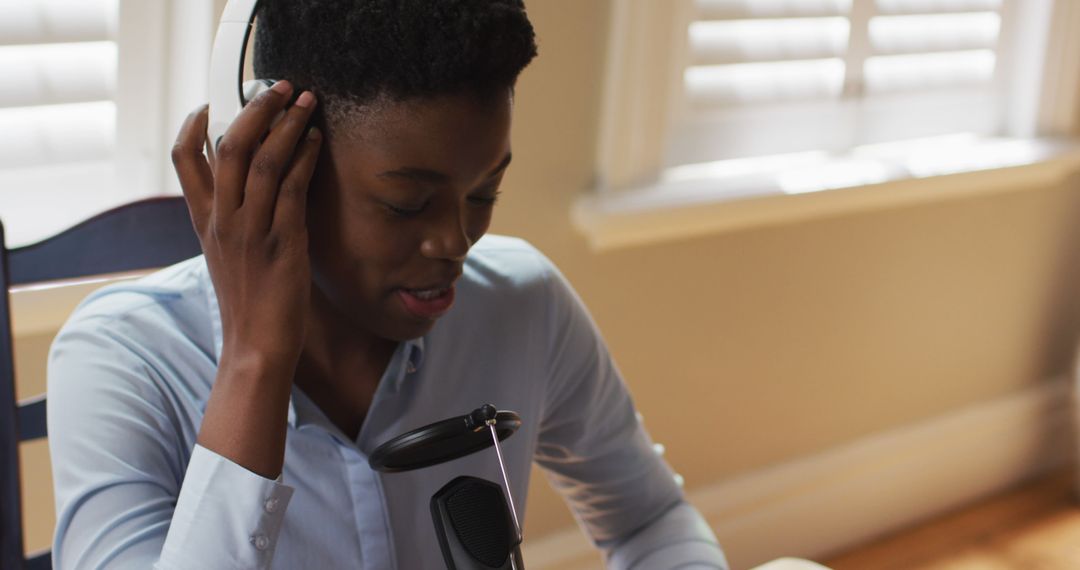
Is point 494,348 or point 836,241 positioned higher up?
point 494,348

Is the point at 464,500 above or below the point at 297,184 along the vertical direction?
below

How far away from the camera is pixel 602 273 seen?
2025 mm

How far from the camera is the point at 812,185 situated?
227 cm

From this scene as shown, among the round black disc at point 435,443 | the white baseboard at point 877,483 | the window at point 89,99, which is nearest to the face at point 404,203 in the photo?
the round black disc at point 435,443

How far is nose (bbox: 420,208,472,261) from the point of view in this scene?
0.92 m

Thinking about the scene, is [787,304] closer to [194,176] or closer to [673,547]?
[673,547]

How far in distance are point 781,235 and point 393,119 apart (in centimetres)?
154

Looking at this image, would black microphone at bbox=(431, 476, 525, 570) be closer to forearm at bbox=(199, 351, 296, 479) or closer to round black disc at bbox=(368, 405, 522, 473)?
round black disc at bbox=(368, 405, 522, 473)

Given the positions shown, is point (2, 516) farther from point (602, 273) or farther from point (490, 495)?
point (602, 273)

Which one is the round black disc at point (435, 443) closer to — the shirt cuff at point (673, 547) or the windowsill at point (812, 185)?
the shirt cuff at point (673, 547)

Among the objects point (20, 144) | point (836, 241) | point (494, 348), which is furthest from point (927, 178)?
point (20, 144)

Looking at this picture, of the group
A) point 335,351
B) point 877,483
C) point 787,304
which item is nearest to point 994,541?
point 877,483

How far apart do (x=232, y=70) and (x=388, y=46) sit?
5.1 inches

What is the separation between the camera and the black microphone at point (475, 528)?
70 cm
